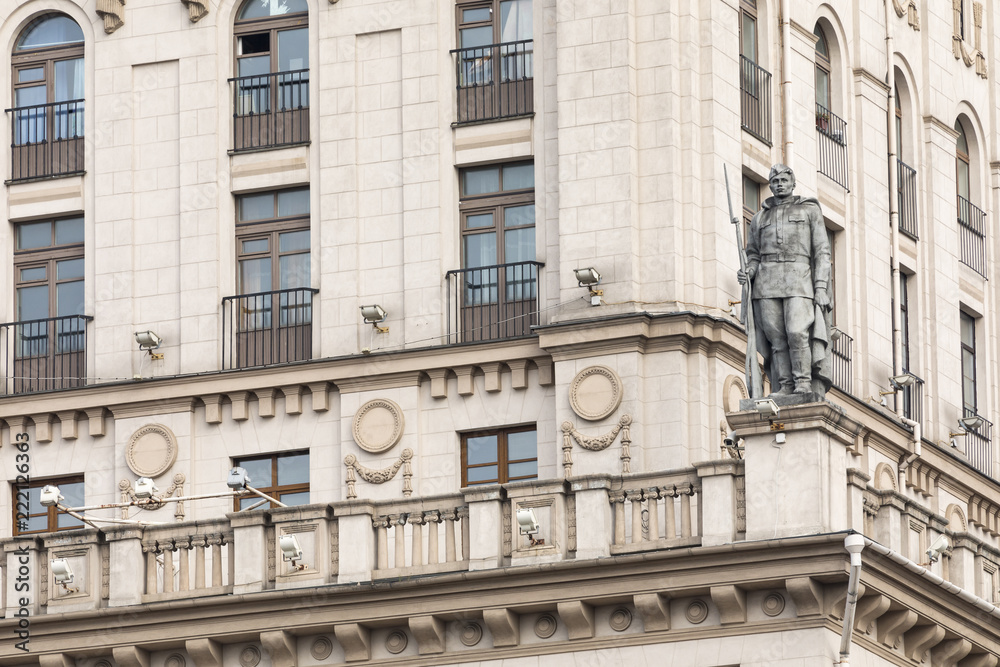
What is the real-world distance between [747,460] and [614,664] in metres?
3.60

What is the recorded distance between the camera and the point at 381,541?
52719mm

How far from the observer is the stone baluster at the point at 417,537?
52250 mm

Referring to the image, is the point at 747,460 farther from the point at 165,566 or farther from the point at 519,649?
the point at 165,566

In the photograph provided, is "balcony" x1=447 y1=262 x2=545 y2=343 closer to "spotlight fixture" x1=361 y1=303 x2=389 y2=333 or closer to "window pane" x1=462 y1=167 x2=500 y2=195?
"spotlight fixture" x1=361 y1=303 x2=389 y2=333

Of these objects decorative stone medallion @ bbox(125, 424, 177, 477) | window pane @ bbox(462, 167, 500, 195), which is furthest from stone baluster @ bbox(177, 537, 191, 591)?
window pane @ bbox(462, 167, 500, 195)

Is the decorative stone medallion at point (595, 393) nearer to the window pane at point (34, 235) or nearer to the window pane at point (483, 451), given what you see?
the window pane at point (483, 451)

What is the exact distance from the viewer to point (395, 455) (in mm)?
57500

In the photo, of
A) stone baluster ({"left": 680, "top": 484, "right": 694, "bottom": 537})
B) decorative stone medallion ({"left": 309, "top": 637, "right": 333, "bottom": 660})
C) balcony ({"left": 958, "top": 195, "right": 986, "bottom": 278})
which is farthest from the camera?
balcony ({"left": 958, "top": 195, "right": 986, "bottom": 278})

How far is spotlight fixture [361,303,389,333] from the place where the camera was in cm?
5775

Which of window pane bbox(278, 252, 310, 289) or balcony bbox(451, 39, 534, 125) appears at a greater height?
balcony bbox(451, 39, 534, 125)

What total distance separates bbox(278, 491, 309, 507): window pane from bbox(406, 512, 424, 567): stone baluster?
229 inches

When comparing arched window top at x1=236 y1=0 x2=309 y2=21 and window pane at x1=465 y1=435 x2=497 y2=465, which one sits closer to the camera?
window pane at x1=465 y1=435 x2=497 y2=465

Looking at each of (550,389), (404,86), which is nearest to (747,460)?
(550,389)

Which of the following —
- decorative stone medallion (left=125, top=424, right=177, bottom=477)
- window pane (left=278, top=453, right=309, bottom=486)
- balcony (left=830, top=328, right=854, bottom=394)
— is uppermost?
balcony (left=830, top=328, right=854, bottom=394)
